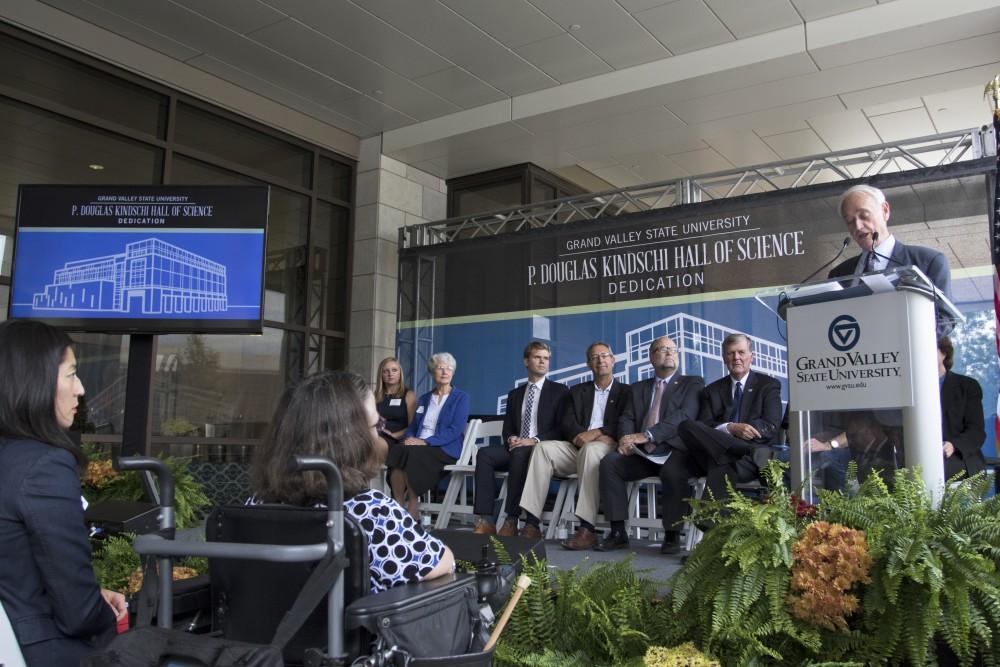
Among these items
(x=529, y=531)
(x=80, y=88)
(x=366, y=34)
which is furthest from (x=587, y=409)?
(x=80, y=88)

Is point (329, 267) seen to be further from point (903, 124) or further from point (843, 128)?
point (903, 124)

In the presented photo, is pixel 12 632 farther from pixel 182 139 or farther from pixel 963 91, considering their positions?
pixel 963 91

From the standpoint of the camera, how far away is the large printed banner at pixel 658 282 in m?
5.63

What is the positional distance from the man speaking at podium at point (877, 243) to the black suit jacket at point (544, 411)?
301cm

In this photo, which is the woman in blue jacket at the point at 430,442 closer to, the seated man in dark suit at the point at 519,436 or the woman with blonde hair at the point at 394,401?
the woman with blonde hair at the point at 394,401

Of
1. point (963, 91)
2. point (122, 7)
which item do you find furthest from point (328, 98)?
point (963, 91)

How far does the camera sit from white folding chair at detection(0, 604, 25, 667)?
5.28 feet

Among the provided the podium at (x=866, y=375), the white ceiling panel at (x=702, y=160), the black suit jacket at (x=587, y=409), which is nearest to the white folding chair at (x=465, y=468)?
the black suit jacket at (x=587, y=409)

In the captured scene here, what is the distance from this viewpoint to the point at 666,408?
5176mm

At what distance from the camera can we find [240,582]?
65.6 inches

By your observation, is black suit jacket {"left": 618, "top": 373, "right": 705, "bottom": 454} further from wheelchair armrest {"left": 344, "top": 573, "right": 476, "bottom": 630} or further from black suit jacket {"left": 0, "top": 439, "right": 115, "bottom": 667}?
black suit jacket {"left": 0, "top": 439, "right": 115, "bottom": 667}

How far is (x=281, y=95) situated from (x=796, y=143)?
5.39 m

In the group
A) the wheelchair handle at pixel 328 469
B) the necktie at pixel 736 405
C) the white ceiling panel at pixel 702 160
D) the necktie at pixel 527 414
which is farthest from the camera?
the white ceiling panel at pixel 702 160

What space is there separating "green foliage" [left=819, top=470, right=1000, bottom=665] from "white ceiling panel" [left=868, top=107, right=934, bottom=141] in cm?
686
